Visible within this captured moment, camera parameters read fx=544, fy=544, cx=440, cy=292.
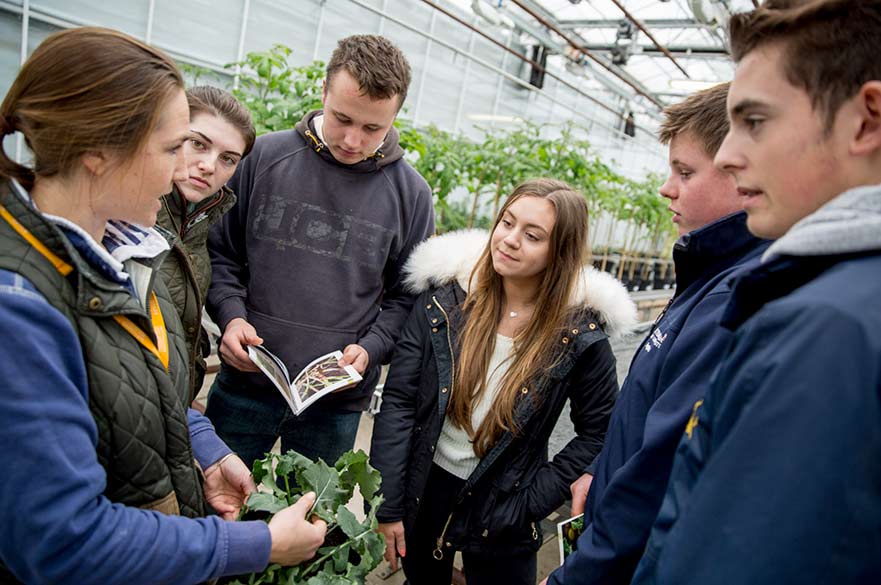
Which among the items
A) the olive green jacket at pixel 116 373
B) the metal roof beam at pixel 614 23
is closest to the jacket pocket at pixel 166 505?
the olive green jacket at pixel 116 373

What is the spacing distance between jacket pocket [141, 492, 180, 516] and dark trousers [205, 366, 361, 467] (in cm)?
86

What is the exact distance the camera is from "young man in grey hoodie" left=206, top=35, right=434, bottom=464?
6.28ft

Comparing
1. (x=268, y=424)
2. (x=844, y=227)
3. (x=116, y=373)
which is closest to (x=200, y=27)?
(x=268, y=424)

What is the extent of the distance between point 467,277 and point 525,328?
28 centimetres

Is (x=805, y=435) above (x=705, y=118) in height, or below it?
below

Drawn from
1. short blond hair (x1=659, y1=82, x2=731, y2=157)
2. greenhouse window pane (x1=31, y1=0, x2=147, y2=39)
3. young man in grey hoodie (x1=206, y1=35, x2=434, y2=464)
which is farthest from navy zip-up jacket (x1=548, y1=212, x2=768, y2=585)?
greenhouse window pane (x1=31, y1=0, x2=147, y2=39)

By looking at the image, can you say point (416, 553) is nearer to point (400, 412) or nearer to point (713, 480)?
point (400, 412)

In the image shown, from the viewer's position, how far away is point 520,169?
4.98 metres

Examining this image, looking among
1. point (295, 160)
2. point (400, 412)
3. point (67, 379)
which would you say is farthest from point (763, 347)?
point (295, 160)

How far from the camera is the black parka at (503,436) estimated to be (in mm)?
1674

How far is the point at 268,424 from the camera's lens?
6.44 feet

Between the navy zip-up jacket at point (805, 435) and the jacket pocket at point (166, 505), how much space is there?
883 millimetres

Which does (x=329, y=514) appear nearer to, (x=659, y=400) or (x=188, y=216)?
(x=659, y=400)

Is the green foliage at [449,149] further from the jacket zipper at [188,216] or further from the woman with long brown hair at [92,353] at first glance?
the woman with long brown hair at [92,353]
